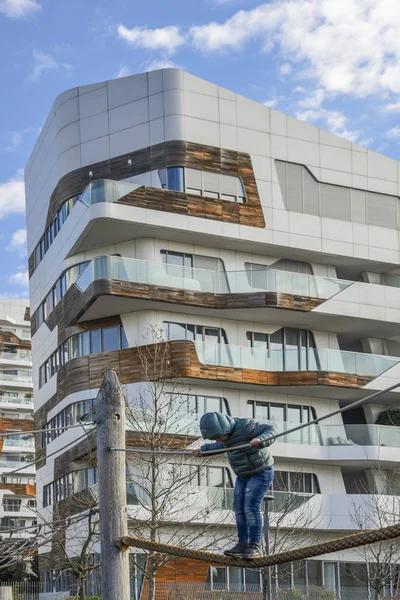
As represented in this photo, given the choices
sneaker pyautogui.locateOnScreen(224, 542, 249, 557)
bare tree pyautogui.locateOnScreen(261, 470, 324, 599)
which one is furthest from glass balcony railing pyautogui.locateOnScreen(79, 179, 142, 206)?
sneaker pyautogui.locateOnScreen(224, 542, 249, 557)

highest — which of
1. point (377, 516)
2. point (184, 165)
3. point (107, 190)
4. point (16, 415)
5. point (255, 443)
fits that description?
point (184, 165)

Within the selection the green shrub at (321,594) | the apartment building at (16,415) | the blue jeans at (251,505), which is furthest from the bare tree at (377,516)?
the apartment building at (16,415)

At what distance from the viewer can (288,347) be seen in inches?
1711

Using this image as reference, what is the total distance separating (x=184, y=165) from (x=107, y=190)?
11.2 ft

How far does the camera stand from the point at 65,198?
4422 centimetres

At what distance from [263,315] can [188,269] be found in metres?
3.79

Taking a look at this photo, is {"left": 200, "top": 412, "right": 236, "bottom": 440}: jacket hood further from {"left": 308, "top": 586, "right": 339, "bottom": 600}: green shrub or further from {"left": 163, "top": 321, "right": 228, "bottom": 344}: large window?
{"left": 163, "top": 321, "right": 228, "bottom": 344}: large window

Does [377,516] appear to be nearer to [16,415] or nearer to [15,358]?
[16,415]

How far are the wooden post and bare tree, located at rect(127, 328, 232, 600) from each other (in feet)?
68.4

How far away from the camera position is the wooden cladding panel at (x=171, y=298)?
39688 millimetres

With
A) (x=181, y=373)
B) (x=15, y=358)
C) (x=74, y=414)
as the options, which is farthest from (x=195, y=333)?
(x=15, y=358)

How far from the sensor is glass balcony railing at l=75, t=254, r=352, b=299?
131 feet

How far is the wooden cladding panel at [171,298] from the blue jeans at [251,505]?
27747 mm

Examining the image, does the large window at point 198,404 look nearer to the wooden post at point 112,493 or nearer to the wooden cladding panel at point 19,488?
the wooden post at point 112,493
